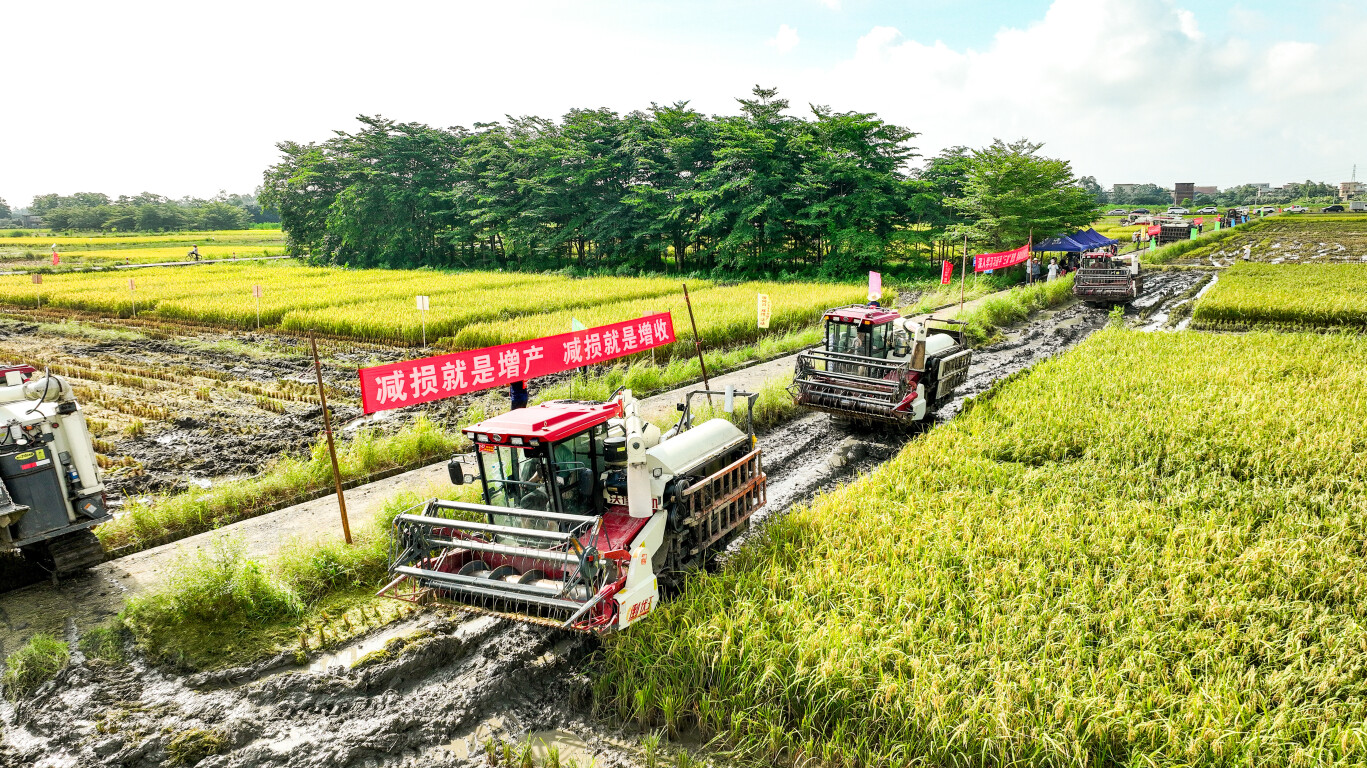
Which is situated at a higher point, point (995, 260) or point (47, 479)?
point (995, 260)

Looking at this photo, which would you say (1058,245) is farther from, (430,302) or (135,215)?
(135,215)

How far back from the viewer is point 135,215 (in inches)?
3479

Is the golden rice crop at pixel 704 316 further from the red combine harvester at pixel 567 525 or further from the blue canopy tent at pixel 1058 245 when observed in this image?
the blue canopy tent at pixel 1058 245

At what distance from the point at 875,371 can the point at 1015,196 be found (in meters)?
25.9

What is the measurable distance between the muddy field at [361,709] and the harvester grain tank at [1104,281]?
83.4ft

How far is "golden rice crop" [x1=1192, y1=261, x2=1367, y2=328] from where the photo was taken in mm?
20406

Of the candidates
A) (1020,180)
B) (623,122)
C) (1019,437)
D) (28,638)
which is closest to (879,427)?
(1019,437)

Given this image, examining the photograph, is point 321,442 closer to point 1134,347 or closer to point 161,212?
point 1134,347

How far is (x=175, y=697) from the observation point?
5.65 m

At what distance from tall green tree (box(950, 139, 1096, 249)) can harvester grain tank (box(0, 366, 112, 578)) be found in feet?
110

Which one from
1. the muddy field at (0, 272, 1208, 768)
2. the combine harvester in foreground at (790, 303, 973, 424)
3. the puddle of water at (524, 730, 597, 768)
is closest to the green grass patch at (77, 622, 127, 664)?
the muddy field at (0, 272, 1208, 768)

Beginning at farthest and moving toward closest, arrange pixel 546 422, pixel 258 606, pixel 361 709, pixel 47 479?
pixel 47 479 → pixel 258 606 → pixel 546 422 → pixel 361 709

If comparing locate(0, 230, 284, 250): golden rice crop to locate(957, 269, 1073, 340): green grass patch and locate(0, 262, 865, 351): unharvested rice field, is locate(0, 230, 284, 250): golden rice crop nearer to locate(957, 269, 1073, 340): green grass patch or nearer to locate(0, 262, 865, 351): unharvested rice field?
locate(0, 262, 865, 351): unharvested rice field

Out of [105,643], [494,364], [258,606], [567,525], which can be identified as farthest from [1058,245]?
[105,643]
